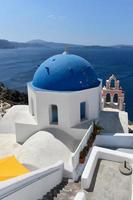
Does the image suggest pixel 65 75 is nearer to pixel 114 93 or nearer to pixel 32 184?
pixel 32 184

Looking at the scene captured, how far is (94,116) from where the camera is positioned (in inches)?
635

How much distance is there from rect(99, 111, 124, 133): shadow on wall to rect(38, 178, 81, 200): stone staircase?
444 centimetres

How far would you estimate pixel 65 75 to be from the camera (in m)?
14.7

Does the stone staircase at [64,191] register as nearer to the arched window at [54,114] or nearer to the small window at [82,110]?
the arched window at [54,114]

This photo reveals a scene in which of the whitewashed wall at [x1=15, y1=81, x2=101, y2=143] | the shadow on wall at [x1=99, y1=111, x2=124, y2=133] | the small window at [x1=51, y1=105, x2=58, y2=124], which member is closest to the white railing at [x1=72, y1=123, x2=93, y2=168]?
the whitewashed wall at [x1=15, y1=81, x2=101, y2=143]

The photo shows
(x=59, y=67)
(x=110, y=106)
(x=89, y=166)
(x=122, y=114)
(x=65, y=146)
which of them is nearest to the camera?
(x=89, y=166)

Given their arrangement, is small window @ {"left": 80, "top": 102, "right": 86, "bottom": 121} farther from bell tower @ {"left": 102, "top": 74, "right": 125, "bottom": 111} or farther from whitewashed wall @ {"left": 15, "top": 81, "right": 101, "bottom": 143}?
bell tower @ {"left": 102, "top": 74, "right": 125, "bottom": 111}

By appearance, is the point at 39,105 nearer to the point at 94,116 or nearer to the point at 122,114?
the point at 94,116

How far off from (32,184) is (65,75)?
282 inches

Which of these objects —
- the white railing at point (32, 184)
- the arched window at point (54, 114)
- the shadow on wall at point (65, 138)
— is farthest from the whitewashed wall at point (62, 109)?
the white railing at point (32, 184)

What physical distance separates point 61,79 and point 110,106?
7891mm

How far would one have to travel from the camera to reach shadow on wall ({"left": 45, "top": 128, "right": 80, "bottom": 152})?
1419 centimetres

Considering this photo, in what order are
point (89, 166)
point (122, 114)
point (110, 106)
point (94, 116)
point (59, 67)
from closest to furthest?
point (89, 166)
point (59, 67)
point (94, 116)
point (122, 114)
point (110, 106)

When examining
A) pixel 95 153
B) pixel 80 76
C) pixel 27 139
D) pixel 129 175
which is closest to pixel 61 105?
pixel 80 76
